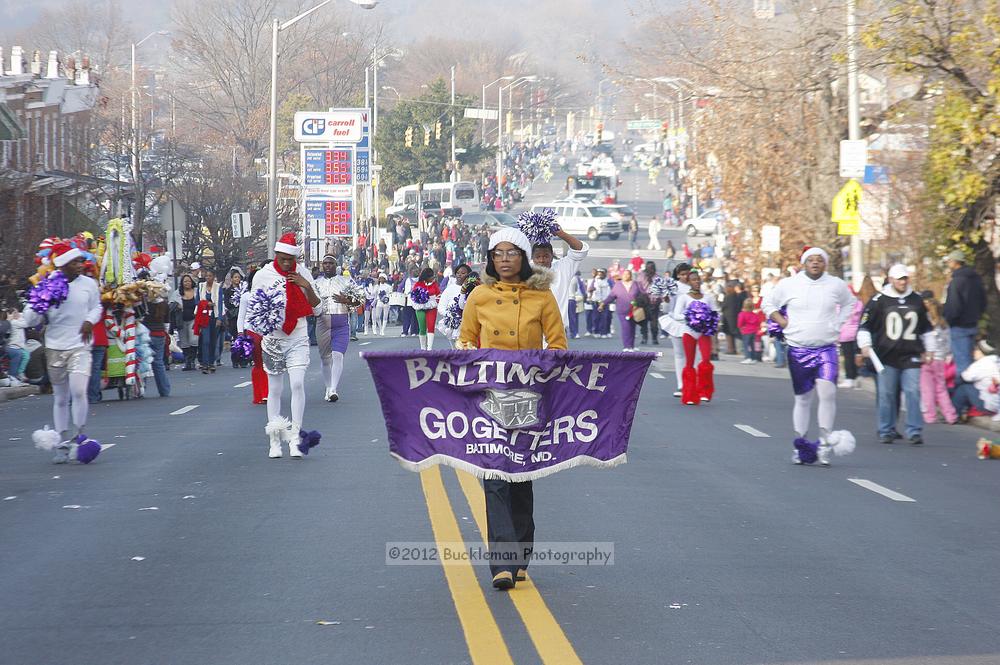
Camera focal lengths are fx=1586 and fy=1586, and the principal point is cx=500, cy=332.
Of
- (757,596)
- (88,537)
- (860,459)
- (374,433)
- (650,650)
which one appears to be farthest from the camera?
(374,433)

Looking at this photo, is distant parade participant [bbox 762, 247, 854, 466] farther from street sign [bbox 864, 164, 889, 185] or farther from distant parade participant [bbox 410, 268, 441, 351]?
street sign [bbox 864, 164, 889, 185]

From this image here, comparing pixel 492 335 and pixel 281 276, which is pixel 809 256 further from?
pixel 492 335

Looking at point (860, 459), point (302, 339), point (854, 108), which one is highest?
point (854, 108)

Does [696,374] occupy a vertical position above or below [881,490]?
above

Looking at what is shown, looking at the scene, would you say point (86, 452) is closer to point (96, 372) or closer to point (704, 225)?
point (96, 372)

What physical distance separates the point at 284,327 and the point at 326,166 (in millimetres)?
52307

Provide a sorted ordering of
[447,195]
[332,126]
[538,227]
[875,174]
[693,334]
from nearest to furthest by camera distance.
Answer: [538,227]
[693,334]
[875,174]
[332,126]
[447,195]

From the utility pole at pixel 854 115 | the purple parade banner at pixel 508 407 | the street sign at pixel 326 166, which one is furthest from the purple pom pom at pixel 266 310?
the street sign at pixel 326 166

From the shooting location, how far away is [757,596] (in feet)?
27.6

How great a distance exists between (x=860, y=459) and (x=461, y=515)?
571cm

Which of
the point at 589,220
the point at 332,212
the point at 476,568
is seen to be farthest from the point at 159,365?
the point at 589,220

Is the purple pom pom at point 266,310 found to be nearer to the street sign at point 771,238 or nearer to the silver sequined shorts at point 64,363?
the silver sequined shorts at point 64,363

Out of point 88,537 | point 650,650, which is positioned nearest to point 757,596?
point 650,650

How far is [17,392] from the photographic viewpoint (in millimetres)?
23938
